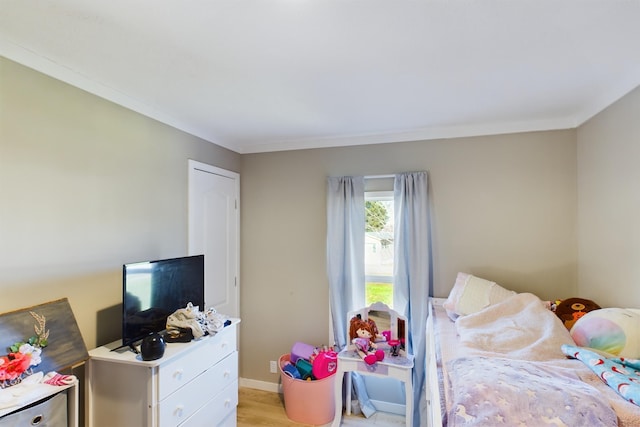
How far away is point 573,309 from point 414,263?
1.05 metres

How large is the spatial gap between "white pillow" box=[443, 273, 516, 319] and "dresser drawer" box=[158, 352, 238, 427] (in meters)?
1.61

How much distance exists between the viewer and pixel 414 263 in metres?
2.69

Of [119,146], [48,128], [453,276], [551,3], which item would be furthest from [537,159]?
[48,128]

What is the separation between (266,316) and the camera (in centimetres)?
317

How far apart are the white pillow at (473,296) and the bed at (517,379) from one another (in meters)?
0.24

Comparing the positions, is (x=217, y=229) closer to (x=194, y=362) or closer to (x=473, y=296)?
(x=194, y=362)

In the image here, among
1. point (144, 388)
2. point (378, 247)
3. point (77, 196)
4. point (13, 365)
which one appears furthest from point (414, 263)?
point (13, 365)

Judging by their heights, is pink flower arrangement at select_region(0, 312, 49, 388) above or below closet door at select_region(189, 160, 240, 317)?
below

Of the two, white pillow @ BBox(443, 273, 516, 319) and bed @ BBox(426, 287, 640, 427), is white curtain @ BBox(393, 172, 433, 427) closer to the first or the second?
white pillow @ BBox(443, 273, 516, 319)

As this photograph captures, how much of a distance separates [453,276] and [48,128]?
2.79 metres

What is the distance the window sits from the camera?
2930 millimetres

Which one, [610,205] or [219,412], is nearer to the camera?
[610,205]

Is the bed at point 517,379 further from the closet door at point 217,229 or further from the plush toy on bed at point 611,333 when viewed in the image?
the closet door at point 217,229

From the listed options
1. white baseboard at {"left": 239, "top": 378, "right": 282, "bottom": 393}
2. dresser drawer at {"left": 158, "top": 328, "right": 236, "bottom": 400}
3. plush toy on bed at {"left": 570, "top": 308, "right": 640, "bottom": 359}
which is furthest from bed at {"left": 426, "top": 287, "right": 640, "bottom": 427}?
white baseboard at {"left": 239, "top": 378, "right": 282, "bottom": 393}
